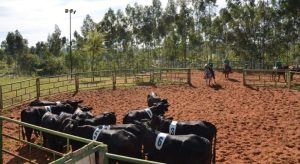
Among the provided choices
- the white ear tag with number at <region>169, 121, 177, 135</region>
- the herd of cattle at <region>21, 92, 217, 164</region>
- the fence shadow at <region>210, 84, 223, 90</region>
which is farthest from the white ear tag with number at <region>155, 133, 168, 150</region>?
the fence shadow at <region>210, 84, 223, 90</region>

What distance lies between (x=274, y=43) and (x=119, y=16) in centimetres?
2722

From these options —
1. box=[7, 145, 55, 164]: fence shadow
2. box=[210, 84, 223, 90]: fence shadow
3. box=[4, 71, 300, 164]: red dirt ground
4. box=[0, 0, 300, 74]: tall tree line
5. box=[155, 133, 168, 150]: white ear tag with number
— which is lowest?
box=[7, 145, 55, 164]: fence shadow

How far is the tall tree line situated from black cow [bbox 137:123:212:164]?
24.6 meters

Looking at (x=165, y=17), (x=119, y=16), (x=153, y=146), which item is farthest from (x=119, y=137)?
(x=119, y=16)

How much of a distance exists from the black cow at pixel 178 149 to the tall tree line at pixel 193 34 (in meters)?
24.6

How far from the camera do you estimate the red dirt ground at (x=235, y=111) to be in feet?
26.8

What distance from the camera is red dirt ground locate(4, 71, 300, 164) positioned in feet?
26.8

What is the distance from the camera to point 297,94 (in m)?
15.4

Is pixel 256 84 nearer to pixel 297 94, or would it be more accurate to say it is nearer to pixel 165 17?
pixel 297 94

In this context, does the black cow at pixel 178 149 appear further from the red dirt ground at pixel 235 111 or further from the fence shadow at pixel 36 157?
the fence shadow at pixel 36 157

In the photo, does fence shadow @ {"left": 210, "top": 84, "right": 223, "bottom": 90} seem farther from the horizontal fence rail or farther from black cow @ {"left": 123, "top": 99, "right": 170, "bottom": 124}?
the horizontal fence rail

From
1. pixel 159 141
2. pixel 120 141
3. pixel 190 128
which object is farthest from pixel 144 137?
pixel 190 128

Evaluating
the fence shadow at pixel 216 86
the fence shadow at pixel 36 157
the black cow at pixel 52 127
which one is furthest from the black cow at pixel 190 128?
the fence shadow at pixel 216 86

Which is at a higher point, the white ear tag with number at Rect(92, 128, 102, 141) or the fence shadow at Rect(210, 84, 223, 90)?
the fence shadow at Rect(210, 84, 223, 90)
